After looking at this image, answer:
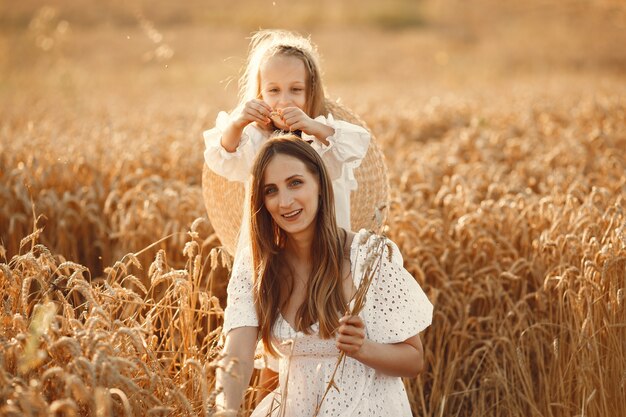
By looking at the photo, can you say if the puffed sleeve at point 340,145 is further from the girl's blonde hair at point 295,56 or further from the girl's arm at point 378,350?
the girl's arm at point 378,350

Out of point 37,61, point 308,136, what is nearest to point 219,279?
point 308,136

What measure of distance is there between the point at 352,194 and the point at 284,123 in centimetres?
86

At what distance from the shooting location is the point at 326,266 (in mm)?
2779

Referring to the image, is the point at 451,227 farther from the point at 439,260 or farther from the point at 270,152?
the point at 270,152

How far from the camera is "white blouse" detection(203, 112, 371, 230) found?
3527 millimetres

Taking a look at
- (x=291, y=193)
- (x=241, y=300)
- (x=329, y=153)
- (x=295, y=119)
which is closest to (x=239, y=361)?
(x=241, y=300)

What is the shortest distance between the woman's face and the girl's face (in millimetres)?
899

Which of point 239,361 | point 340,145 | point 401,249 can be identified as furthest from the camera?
point 401,249

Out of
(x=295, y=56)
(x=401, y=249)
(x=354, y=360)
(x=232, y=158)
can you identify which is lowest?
(x=354, y=360)

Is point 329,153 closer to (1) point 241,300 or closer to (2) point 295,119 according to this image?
(2) point 295,119

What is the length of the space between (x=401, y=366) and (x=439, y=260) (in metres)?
1.63

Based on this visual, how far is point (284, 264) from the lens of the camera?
2.91 metres

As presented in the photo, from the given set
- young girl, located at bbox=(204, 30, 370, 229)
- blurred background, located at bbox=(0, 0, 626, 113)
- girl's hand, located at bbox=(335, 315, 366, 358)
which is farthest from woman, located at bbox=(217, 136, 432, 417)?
blurred background, located at bbox=(0, 0, 626, 113)

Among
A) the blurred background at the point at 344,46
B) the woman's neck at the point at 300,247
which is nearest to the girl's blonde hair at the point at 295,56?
the woman's neck at the point at 300,247
